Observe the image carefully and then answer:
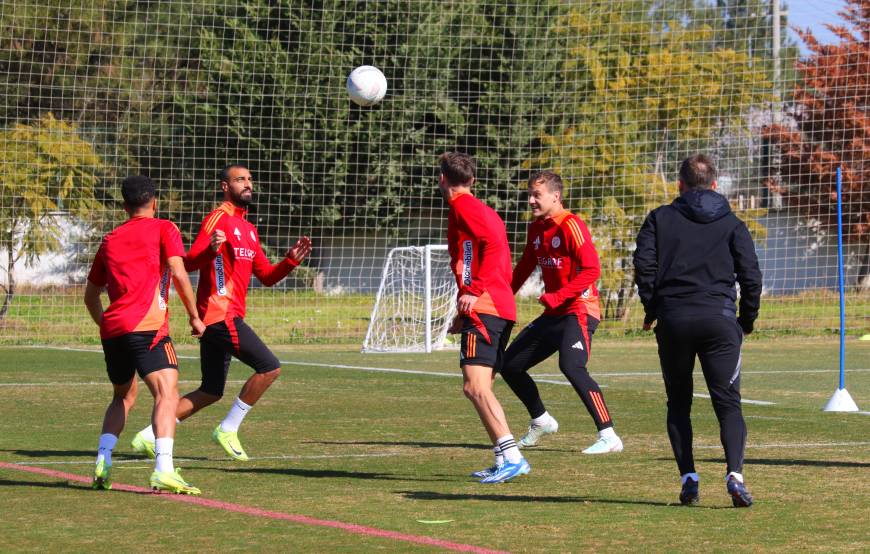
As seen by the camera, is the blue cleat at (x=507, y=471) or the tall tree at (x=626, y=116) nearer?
the blue cleat at (x=507, y=471)

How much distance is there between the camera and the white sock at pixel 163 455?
7629 mm

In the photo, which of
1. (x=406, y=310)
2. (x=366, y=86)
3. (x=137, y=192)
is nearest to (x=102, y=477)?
(x=137, y=192)

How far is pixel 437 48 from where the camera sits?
3734cm

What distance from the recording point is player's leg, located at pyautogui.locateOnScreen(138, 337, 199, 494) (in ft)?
25.0

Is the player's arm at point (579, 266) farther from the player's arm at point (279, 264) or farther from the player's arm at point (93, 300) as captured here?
the player's arm at point (93, 300)

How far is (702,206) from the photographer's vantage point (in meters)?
7.26

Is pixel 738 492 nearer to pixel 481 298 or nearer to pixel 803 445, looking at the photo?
A: pixel 481 298

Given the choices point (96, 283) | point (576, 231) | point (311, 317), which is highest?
point (576, 231)

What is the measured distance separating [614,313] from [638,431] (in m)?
17.8

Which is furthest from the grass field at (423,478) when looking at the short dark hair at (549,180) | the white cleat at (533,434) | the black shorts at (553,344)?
the short dark hair at (549,180)

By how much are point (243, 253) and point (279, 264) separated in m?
0.42

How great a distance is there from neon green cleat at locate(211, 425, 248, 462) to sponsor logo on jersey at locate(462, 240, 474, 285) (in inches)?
86.4

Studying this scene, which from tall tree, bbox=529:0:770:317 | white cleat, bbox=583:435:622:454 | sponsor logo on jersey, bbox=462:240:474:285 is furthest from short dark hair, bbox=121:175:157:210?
tall tree, bbox=529:0:770:317

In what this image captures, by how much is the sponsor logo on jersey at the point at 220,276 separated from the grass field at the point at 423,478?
120 cm
